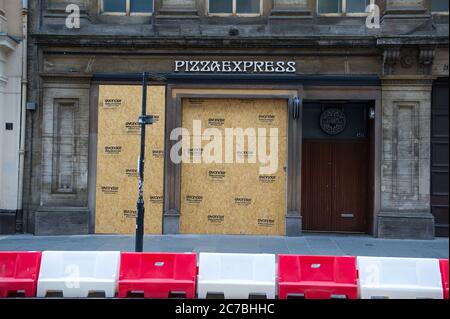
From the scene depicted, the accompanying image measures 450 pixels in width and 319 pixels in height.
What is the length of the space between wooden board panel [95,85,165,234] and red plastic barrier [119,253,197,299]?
5144 mm

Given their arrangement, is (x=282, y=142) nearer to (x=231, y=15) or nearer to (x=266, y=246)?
(x=266, y=246)

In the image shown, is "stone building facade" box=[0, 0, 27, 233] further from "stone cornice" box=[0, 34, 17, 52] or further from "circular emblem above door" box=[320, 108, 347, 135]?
"circular emblem above door" box=[320, 108, 347, 135]

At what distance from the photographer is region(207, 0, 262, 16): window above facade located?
1245cm

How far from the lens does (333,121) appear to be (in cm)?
1281

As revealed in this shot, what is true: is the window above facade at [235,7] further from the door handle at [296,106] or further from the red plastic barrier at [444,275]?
the red plastic barrier at [444,275]

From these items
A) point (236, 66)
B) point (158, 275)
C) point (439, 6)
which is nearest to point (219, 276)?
point (158, 275)

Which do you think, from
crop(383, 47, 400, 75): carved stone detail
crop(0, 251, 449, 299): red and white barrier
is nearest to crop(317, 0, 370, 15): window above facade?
crop(383, 47, 400, 75): carved stone detail

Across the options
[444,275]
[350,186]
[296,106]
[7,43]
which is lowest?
[444,275]

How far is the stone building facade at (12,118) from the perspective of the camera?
12.1 meters

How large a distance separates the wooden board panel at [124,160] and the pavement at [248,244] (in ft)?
2.21

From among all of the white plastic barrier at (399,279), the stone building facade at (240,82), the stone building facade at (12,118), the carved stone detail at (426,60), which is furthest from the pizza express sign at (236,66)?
the white plastic barrier at (399,279)

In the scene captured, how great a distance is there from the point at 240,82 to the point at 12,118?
280 inches

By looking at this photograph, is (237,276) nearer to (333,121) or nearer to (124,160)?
(124,160)
